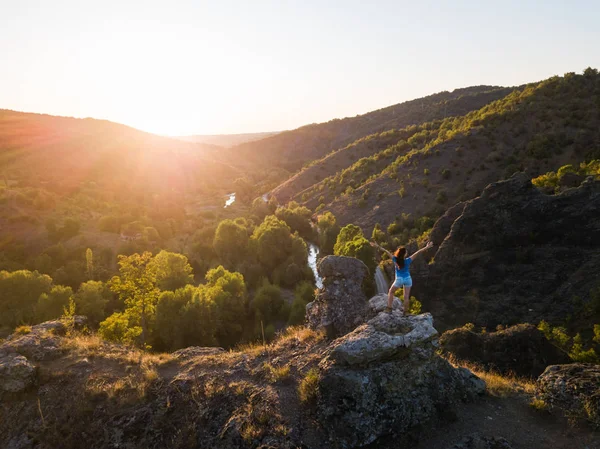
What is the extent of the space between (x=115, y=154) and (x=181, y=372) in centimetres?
12954

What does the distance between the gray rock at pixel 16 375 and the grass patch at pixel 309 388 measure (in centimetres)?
1012

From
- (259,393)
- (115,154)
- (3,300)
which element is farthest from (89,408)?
(115,154)

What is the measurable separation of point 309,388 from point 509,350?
1186 cm

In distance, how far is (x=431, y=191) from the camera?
62094mm

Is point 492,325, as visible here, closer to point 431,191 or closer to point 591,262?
point 591,262

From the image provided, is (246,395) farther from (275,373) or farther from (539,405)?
(539,405)

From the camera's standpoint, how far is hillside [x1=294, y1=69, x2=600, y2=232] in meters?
54.0

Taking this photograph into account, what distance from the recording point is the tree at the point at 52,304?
3058 cm

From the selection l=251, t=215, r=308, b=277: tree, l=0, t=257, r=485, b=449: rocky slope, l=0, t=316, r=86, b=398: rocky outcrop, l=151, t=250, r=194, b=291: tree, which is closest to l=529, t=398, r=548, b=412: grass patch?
l=0, t=257, r=485, b=449: rocky slope

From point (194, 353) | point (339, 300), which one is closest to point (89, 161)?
point (194, 353)

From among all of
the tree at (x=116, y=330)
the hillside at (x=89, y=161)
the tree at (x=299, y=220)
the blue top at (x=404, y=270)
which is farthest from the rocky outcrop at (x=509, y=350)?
the hillside at (x=89, y=161)

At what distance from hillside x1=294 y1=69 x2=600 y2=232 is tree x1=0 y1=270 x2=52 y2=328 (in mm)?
46718

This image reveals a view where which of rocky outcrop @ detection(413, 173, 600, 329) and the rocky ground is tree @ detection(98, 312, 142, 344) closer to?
the rocky ground

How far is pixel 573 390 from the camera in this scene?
10.9 meters
